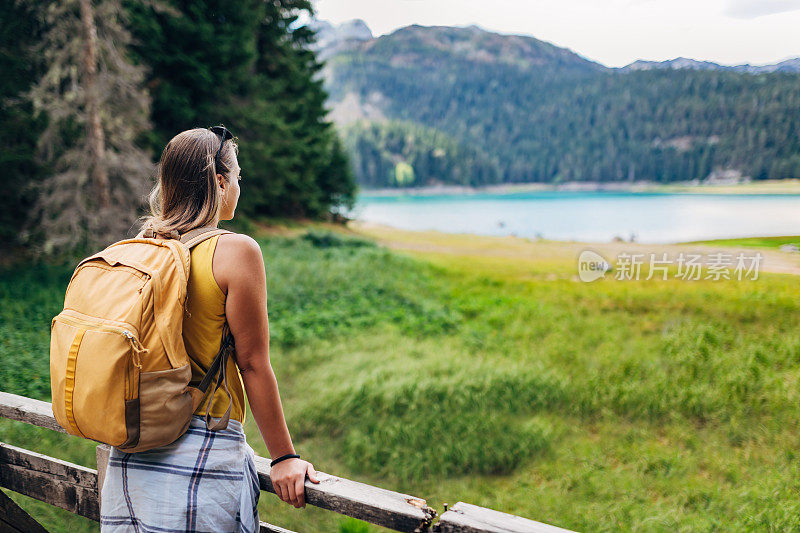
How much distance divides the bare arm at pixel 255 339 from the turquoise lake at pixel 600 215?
23.1 ft

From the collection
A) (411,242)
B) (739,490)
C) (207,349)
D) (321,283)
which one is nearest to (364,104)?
(411,242)

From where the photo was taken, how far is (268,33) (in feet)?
47.2

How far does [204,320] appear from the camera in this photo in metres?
1.27

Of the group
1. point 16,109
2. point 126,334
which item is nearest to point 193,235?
point 126,334

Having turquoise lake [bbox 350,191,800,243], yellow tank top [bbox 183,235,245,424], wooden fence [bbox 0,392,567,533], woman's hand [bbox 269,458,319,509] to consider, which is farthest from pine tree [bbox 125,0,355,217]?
woman's hand [bbox 269,458,319,509]

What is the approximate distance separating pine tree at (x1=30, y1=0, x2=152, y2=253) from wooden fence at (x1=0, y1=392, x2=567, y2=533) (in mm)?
6596

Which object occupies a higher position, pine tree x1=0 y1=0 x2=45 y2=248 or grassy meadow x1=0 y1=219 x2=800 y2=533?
pine tree x1=0 y1=0 x2=45 y2=248

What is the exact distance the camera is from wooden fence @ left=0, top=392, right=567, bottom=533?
1.27 m

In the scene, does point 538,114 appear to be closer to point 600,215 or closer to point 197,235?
point 600,215

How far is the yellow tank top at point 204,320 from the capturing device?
4.05 ft

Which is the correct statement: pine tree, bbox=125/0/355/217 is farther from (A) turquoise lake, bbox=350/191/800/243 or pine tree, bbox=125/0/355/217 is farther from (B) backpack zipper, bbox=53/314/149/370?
(B) backpack zipper, bbox=53/314/149/370

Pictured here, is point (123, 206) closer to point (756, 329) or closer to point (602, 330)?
point (602, 330)

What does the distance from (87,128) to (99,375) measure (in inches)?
339

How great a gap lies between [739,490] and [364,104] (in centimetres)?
1358
